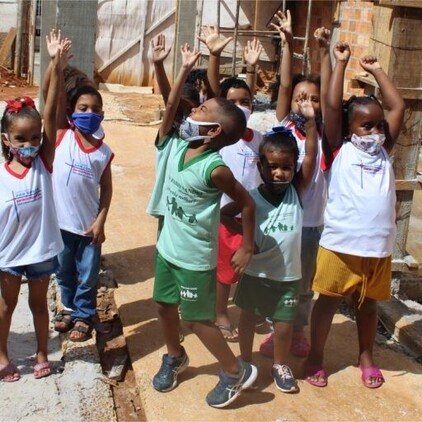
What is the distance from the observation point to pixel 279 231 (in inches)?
145

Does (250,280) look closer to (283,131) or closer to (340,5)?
(283,131)

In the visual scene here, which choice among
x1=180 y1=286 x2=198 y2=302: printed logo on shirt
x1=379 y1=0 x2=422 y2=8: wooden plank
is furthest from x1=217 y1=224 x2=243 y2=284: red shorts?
x1=379 y1=0 x2=422 y2=8: wooden plank

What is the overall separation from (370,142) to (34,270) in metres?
1.86

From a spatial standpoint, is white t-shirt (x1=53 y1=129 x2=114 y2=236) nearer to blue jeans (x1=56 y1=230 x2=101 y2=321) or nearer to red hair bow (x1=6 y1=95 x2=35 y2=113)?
blue jeans (x1=56 y1=230 x2=101 y2=321)

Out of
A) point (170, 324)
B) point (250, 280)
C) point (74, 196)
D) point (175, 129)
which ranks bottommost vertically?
point (170, 324)

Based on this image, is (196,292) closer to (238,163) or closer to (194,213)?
(194,213)

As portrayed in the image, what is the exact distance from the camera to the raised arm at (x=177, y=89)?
12.3 feet

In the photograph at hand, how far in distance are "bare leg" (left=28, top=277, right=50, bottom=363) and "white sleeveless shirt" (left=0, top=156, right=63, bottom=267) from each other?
17 cm

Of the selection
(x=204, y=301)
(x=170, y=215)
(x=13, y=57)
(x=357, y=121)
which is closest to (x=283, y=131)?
(x=357, y=121)

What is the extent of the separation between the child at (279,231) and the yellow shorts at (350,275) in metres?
0.18

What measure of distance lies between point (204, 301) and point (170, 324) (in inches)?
12.6

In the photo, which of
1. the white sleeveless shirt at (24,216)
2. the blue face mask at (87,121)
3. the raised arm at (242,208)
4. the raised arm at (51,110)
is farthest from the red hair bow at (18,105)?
the raised arm at (242,208)

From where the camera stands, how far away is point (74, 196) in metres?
4.20

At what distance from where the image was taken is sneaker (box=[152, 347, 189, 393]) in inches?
148
